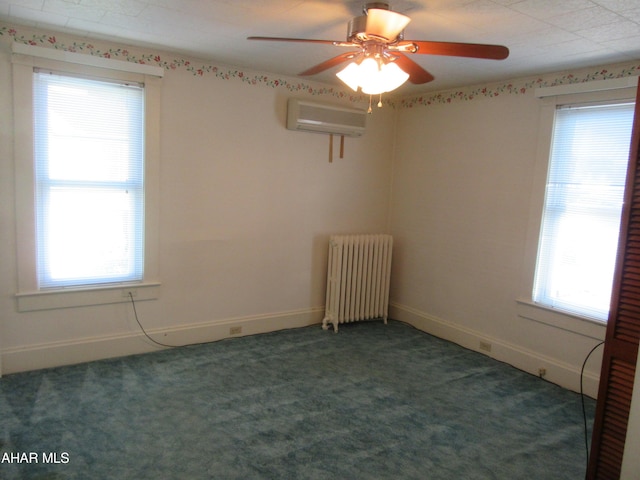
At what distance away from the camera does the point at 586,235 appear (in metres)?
3.27

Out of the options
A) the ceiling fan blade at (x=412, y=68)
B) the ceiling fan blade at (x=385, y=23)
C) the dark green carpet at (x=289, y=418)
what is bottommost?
the dark green carpet at (x=289, y=418)

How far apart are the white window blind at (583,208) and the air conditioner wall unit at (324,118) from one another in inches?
67.2

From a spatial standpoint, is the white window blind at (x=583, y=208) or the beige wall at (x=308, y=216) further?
the beige wall at (x=308, y=216)

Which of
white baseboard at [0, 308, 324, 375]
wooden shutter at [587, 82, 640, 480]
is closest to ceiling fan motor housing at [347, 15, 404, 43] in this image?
wooden shutter at [587, 82, 640, 480]

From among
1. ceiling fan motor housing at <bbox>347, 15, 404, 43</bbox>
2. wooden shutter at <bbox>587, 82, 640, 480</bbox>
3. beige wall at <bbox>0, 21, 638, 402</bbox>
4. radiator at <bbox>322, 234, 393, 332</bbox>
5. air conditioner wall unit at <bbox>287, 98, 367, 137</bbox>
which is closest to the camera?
A: wooden shutter at <bbox>587, 82, 640, 480</bbox>

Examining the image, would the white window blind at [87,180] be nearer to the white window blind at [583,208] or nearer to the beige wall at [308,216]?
the beige wall at [308,216]

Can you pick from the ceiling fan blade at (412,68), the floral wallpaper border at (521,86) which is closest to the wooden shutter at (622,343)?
the ceiling fan blade at (412,68)

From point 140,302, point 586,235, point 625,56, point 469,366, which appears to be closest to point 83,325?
point 140,302

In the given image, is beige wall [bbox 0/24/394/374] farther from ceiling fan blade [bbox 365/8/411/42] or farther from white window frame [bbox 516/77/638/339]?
ceiling fan blade [bbox 365/8/411/42]

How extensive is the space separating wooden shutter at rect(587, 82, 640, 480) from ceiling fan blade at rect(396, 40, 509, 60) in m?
0.59

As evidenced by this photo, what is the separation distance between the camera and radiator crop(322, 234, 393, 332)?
14.3 feet

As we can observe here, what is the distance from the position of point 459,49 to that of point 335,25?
838 mm

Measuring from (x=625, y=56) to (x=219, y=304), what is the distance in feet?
11.3

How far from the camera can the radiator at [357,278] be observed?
437 cm
